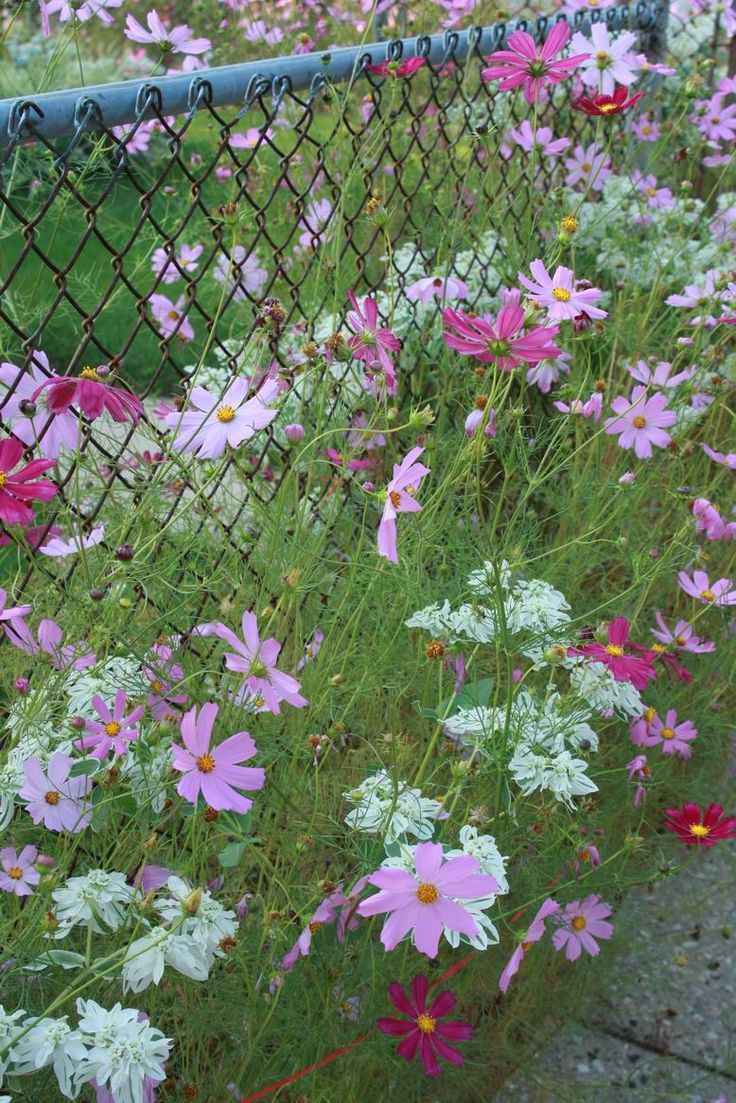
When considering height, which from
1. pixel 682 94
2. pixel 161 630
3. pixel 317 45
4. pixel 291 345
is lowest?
pixel 161 630

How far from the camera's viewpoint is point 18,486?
3.70 feet

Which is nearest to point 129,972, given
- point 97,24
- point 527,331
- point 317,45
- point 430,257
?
point 527,331

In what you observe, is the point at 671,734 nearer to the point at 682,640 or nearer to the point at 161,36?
the point at 682,640

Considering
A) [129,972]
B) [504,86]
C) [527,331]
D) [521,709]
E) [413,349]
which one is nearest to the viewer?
[129,972]

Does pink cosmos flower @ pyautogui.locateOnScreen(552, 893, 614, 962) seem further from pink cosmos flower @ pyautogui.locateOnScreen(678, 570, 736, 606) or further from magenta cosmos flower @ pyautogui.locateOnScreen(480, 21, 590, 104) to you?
magenta cosmos flower @ pyautogui.locateOnScreen(480, 21, 590, 104)

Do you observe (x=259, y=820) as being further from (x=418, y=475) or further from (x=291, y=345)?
(x=291, y=345)

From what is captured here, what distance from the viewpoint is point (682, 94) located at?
268 cm

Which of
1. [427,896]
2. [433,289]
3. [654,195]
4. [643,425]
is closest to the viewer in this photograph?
[427,896]

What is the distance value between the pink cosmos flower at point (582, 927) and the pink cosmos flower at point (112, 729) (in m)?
0.69

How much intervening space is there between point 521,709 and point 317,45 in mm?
4134

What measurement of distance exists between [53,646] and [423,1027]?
24.0 inches

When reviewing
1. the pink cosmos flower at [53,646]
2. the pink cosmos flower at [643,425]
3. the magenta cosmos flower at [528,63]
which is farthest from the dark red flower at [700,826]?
the magenta cosmos flower at [528,63]

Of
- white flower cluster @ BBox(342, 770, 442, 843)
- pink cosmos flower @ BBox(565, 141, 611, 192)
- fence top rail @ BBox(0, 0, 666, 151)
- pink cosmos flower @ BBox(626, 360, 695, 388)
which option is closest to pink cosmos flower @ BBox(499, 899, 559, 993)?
white flower cluster @ BBox(342, 770, 442, 843)

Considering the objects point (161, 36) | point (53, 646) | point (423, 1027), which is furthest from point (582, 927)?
point (161, 36)
